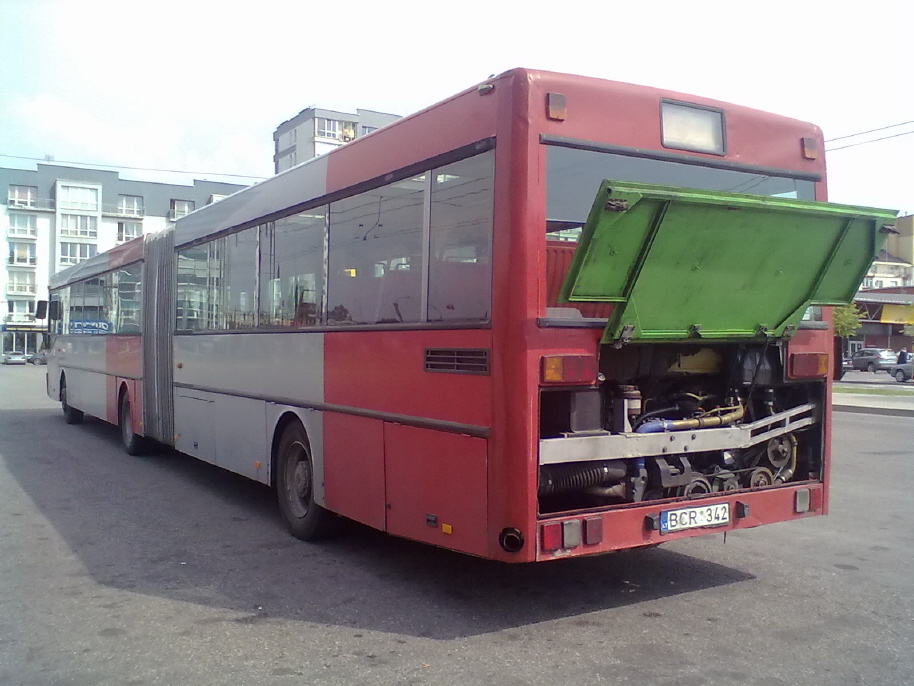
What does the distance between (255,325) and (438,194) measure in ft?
11.2

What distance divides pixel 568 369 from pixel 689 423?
1.17 m

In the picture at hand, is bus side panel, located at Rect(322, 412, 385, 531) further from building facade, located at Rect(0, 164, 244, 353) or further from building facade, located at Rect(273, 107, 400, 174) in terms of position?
building facade, located at Rect(0, 164, 244, 353)

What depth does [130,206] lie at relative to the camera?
88.4 metres

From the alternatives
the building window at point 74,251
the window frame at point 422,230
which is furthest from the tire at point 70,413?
the building window at point 74,251

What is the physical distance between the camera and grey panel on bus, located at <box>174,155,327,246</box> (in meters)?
7.20

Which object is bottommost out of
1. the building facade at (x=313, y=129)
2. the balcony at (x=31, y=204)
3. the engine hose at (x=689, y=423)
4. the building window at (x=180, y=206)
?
the engine hose at (x=689, y=423)

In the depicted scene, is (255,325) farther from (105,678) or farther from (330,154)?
(105,678)

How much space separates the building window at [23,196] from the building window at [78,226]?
134 inches

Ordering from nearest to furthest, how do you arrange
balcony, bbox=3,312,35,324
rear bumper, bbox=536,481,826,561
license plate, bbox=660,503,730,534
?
rear bumper, bbox=536,481,826,561 < license plate, bbox=660,503,730,534 < balcony, bbox=3,312,35,324

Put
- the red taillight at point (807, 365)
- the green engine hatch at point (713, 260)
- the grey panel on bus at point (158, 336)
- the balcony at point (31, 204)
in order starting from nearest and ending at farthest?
1. the green engine hatch at point (713, 260)
2. the red taillight at point (807, 365)
3. the grey panel on bus at point (158, 336)
4. the balcony at point (31, 204)

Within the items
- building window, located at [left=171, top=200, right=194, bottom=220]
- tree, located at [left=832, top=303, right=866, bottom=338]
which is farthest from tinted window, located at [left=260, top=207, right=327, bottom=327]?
building window, located at [left=171, top=200, right=194, bottom=220]

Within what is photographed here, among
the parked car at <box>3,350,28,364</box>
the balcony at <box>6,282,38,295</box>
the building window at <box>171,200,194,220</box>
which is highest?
the building window at <box>171,200,194,220</box>

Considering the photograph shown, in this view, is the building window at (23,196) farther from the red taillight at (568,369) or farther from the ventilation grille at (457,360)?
the red taillight at (568,369)

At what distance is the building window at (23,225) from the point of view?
81812 millimetres
